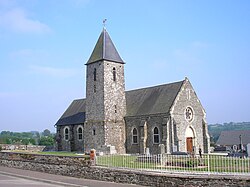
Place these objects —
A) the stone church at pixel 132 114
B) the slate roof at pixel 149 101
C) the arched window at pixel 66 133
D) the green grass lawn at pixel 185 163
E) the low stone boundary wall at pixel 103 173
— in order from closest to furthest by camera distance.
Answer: the low stone boundary wall at pixel 103 173
the green grass lawn at pixel 185 163
the stone church at pixel 132 114
the slate roof at pixel 149 101
the arched window at pixel 66 133

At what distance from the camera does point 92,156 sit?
→ 19688mm

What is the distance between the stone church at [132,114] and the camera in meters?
35.1

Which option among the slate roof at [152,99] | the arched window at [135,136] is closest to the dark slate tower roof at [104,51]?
the slate roof at [152,99]

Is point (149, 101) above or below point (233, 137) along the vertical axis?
above

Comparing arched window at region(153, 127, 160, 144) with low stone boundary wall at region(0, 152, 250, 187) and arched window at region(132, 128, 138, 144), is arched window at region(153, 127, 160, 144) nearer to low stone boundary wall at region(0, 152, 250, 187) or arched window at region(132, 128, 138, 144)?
arched window at region(132, 128, 138, 144)

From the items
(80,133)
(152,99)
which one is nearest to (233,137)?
(152,99)

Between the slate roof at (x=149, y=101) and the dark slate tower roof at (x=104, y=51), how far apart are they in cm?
499

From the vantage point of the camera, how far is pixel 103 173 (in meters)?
18.6

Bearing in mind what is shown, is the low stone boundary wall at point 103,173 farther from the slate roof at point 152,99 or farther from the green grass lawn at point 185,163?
the slate roof at point 152,99

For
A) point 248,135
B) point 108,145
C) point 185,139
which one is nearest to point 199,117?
point 185,139

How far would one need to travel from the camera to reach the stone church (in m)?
35.1

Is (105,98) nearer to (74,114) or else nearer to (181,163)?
(74,114)

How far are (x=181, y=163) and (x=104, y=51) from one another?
25.1 meters

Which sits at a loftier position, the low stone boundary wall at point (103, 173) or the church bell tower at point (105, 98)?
the church bell tower at point (105, 98)
